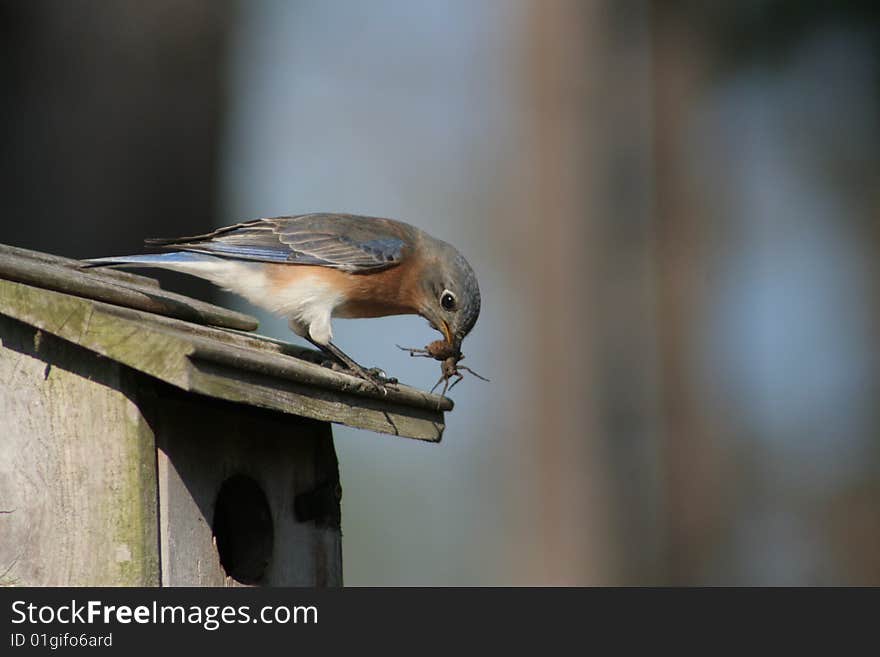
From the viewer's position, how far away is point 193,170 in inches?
243

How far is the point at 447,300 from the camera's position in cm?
496

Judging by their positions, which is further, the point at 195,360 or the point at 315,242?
the point at 315,242

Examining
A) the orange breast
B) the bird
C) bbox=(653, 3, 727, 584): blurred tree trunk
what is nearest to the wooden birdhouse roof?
the bird

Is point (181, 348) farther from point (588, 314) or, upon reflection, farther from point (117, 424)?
point (588, 314)

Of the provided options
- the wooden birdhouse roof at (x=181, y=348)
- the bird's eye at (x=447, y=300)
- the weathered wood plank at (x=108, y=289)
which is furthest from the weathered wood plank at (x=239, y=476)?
the bird's eye at (x=447, y=300)

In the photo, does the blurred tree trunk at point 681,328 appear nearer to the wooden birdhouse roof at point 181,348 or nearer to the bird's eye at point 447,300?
the bird's eye at point 447,300

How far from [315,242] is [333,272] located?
5.6 inches

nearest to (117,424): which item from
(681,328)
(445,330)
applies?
(445,330)

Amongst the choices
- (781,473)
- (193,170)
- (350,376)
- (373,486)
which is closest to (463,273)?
(350,376)

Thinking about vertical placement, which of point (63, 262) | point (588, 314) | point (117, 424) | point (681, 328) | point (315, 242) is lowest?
point (117, 424)

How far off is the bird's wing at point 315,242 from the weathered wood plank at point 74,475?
1.32m

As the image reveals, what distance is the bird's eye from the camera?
195 inches

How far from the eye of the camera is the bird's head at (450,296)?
16.1ft

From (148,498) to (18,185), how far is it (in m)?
2.96
